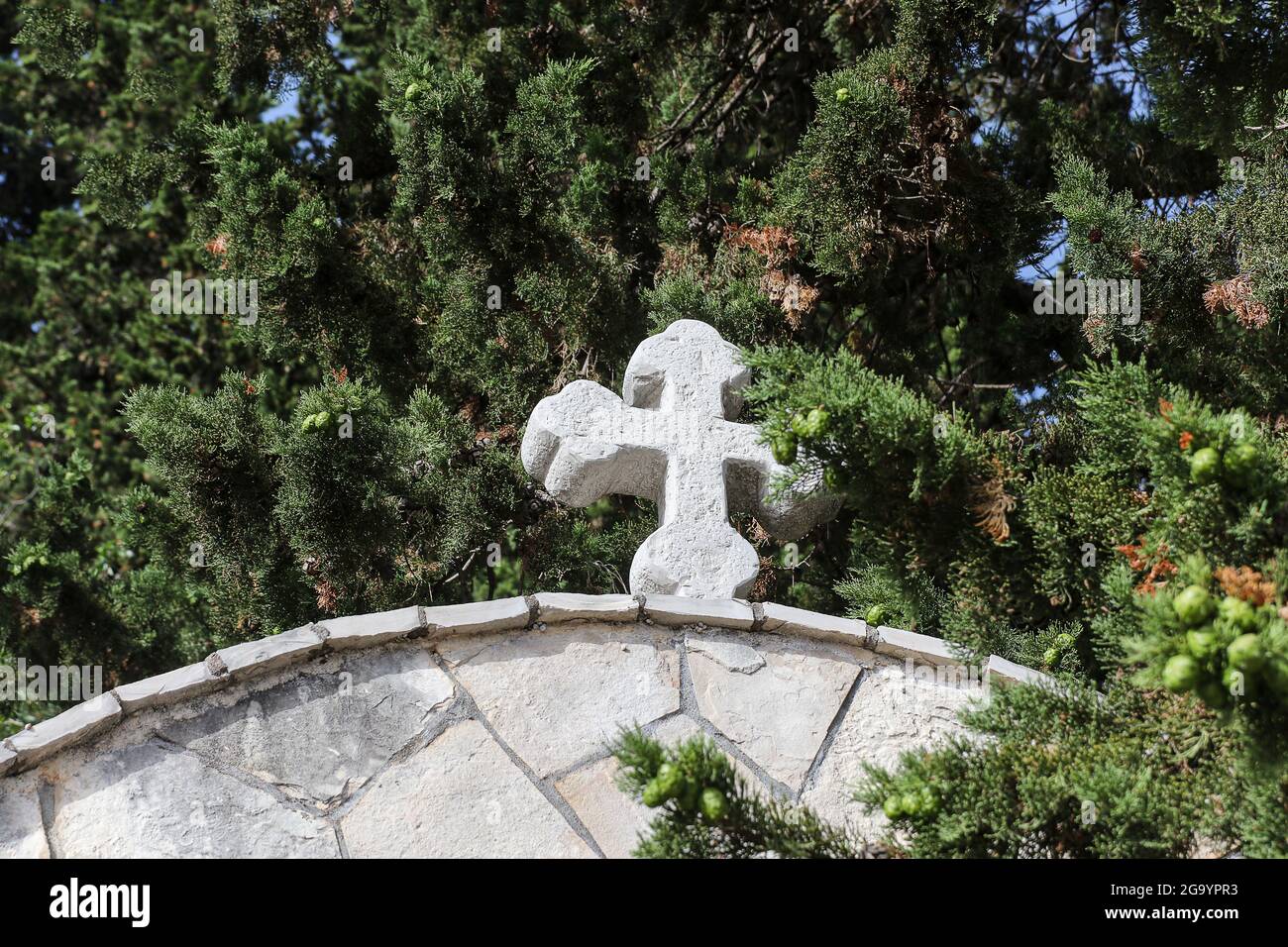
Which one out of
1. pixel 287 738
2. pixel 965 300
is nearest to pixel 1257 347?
pixel 965 300

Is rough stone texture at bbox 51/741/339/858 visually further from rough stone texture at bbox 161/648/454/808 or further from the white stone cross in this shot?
the white stone cross

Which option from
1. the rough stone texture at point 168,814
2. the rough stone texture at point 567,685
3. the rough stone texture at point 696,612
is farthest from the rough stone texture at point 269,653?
the rough stone texture at point 696,612

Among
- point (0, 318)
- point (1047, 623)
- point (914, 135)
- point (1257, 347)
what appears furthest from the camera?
point (0, 318)

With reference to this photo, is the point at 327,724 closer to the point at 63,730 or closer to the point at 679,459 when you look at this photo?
the point at 63,730

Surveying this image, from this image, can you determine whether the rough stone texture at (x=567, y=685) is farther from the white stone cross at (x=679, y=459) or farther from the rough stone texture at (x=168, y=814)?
the rough stone texture at (x=168, y=814)

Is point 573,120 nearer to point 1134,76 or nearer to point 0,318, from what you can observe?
point 1134,76

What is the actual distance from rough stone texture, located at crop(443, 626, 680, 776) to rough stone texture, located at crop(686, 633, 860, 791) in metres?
0.10

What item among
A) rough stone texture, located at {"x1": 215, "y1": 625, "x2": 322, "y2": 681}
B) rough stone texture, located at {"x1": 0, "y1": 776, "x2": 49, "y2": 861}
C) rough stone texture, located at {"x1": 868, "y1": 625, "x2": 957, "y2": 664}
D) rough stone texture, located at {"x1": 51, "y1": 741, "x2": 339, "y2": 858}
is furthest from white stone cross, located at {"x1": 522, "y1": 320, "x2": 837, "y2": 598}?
rough stone texture, located at {"x1": 0, "y1": 776, "x2": 49, "y2": 861}

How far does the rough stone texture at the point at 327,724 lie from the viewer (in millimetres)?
3096

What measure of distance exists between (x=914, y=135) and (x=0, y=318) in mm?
7055

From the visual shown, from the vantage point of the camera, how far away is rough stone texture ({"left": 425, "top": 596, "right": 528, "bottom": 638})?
10.9 ft

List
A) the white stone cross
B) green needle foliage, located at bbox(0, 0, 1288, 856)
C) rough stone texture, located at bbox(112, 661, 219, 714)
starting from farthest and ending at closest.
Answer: the white stone cross, rough stone texture, located at bbox(112, 661, 219, 714), green needle foliage, located at bbox(0, 0, 1288, 856)

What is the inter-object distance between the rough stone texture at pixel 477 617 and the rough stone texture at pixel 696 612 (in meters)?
0.33
